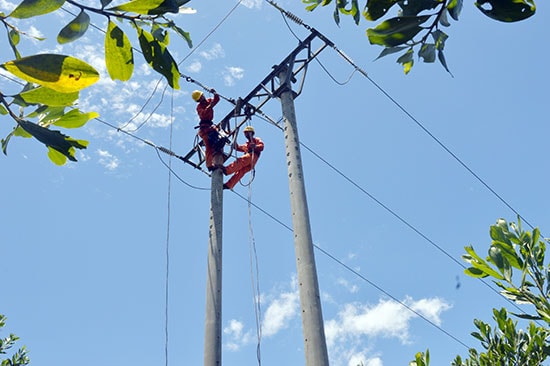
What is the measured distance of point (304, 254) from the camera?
397 centimetres

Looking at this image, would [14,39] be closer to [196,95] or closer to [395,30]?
[395,30]

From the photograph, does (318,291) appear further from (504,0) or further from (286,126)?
(504,0)

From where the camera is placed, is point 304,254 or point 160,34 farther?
point 304,254

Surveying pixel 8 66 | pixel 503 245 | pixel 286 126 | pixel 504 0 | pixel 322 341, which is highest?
pixel 286 126

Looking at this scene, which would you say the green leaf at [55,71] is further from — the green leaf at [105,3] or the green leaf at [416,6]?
the green leaf at [416,6]

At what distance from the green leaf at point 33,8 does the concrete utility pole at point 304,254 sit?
3.15 metres

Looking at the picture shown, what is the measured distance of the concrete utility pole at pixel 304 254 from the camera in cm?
351

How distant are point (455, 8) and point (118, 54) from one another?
615 mm

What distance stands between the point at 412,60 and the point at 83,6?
29.9 inches

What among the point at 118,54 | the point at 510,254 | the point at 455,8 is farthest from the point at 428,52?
the point at 510,254

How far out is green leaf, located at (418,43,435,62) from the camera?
108 centimetres

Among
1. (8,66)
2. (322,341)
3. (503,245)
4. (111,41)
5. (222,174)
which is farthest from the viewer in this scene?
(222,174)

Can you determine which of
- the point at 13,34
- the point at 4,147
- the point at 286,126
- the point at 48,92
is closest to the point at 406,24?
the point at 48,92

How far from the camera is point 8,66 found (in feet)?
2.31
